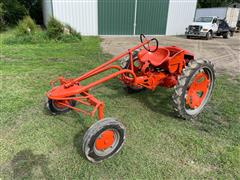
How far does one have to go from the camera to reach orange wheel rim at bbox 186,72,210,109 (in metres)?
3.29

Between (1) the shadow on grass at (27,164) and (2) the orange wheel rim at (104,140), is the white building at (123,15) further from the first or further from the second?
(2) the orange wheel rim at (104,140)

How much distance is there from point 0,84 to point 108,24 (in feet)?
35.3

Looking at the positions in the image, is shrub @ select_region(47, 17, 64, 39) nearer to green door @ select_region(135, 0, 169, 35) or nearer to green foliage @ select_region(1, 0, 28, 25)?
green door @ select_region(135, 0, 169, 35)

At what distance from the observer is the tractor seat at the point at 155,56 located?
3.22 m

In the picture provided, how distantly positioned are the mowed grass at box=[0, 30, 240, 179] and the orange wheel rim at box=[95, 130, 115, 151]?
0.20 metres

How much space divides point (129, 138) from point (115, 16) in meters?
12.7

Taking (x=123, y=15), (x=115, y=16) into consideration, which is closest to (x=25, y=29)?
(x=115, y=16)

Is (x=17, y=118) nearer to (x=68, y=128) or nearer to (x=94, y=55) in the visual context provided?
(x=68, y=128)

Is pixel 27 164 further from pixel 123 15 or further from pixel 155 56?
pixel 123 15

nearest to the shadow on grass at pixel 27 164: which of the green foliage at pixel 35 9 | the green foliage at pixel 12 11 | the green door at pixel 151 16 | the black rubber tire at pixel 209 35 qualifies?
the green door at pixel 151 16

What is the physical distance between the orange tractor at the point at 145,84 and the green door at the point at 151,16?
11.9 metres

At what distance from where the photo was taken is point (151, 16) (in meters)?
14.9

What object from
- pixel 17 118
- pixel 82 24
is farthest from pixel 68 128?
pixel 82 24

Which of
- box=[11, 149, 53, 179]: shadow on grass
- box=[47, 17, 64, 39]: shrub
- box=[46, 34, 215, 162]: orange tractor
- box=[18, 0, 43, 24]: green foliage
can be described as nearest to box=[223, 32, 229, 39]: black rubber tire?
box=[47, 17, 64, 39]: shrub
